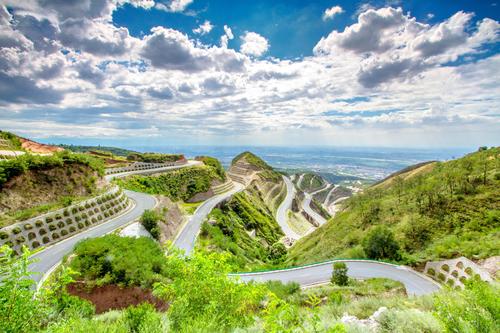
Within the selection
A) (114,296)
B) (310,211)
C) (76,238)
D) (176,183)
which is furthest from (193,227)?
(310,211)

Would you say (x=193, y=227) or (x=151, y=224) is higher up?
(x=151, y=224)

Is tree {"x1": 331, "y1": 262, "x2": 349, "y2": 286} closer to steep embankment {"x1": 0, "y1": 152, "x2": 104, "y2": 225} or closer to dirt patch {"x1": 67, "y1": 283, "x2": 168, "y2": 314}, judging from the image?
dirt patch {"x1": 67, "y1": 283, "x2": 168, "y2": 314}

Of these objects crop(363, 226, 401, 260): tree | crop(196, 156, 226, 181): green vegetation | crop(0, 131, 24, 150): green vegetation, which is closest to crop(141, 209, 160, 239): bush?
crop(0, 131, 24, 150): green vegetation

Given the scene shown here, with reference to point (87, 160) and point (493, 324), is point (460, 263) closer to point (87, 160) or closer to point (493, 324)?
point (493, 324)

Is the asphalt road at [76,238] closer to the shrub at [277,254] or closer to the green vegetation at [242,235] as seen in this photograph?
the green vegetation at [242,235]

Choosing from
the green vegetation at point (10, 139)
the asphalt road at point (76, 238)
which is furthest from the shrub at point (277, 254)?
the green vegetation at point (10, 139)

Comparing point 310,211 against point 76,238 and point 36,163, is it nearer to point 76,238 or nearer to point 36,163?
point 76,238
